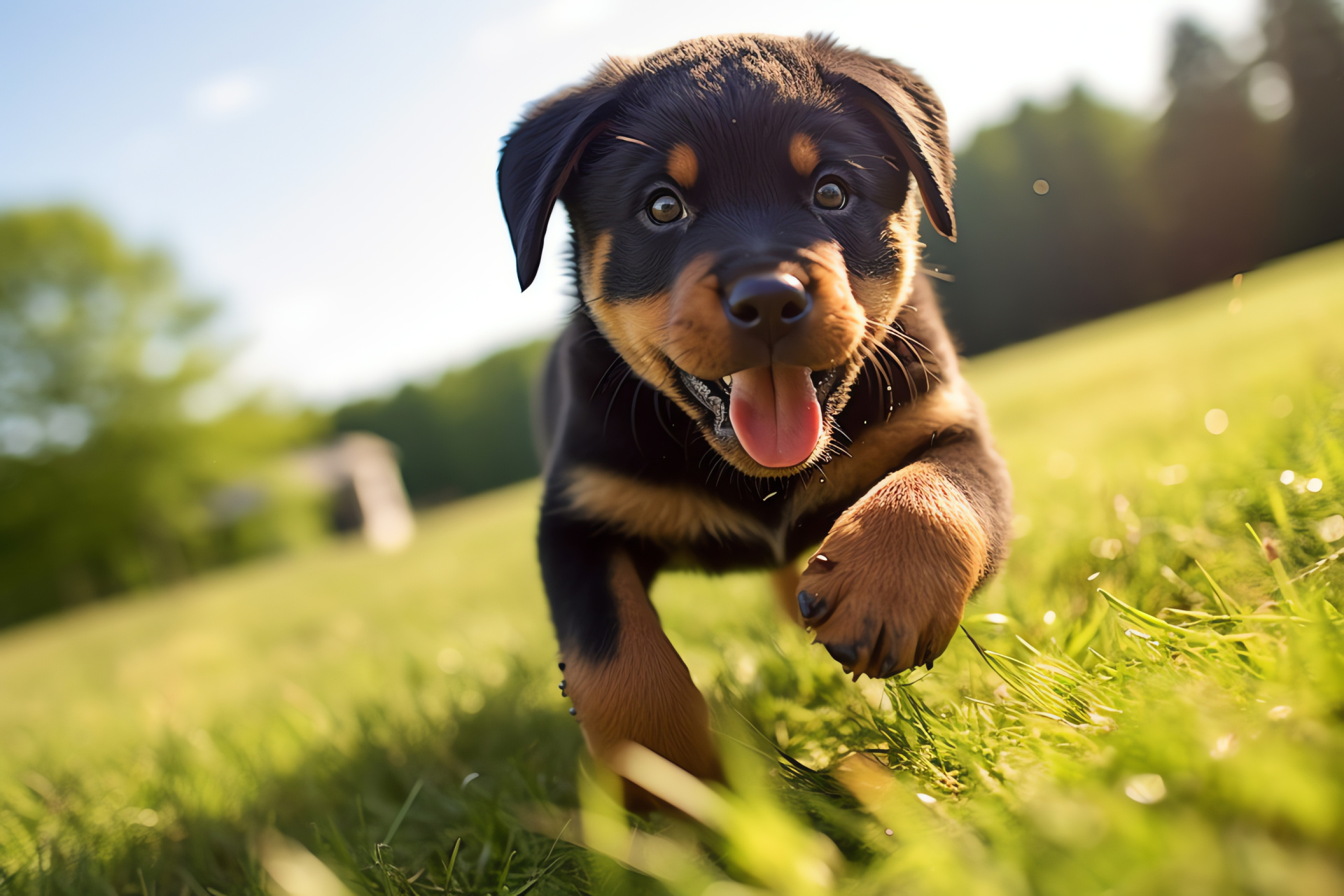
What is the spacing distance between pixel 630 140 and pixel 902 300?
2.49 feet

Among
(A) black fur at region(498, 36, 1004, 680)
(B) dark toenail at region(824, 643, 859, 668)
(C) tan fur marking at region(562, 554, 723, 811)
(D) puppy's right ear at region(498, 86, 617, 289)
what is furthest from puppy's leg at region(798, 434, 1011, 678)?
Result: (D) puppy's right ear at region(498, 86, 617, 289)

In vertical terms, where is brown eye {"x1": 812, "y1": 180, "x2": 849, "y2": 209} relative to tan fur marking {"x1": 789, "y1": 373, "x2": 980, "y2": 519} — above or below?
above

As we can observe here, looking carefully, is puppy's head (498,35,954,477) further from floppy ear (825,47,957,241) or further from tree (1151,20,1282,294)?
tree (1151,20,1282,294)

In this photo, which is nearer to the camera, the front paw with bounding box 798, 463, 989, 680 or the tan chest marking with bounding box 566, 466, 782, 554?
the front paw with bounding box 798, 463, 989, 680

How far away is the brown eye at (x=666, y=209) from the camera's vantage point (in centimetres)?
190

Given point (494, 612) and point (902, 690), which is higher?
point (902, 690)

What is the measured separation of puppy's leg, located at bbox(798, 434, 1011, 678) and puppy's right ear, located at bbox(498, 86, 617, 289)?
0.98 meters

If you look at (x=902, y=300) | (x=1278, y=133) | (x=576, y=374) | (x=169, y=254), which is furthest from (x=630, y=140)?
(x=169, y=254)

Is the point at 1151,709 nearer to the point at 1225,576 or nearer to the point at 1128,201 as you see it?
the point at 1225,576

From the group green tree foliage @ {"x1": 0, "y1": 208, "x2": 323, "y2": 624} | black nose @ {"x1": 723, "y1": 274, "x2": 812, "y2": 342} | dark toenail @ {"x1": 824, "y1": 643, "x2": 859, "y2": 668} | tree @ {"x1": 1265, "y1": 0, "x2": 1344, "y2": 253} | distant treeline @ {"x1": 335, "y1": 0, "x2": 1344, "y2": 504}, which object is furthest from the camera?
distant treeline @ {"x1": 335, "y1": 0, "x2": 1344, "y2": 504}

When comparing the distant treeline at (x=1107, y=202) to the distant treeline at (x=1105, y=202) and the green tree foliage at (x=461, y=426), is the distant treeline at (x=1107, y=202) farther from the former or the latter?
the green tree foliage at (x=461, y=426)

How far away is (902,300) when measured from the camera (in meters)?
2.00

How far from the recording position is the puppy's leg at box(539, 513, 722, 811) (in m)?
1.55

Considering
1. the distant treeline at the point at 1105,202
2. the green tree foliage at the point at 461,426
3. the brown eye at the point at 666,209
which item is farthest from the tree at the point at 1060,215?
the brown eye at the point at 666,209
